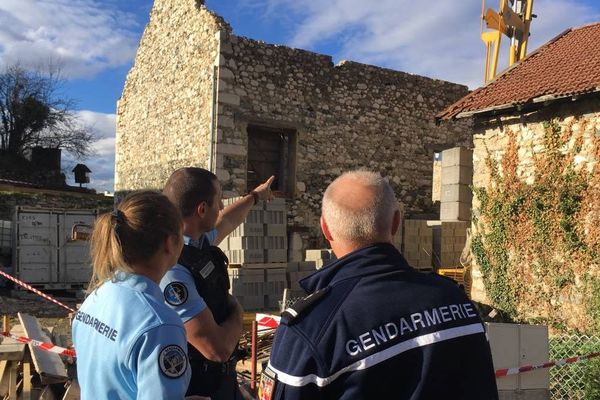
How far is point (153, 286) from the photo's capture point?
182 cm

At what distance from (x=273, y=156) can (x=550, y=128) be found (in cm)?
662

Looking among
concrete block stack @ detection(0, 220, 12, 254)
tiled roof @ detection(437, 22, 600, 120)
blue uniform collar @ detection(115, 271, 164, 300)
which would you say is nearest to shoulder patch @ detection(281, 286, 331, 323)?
blue uniform collar @ detection(115, 271, 164, 300)

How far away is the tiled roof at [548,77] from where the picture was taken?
821 cm

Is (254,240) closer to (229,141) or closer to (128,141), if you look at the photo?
(229,141)

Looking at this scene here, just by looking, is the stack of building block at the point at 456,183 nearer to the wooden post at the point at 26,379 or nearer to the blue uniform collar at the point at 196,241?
the wooden post at the point at 26,379

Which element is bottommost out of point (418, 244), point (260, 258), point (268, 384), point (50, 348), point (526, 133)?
point (50, 348)

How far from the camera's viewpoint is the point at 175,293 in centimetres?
226

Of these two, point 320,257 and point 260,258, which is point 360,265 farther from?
point 320,257

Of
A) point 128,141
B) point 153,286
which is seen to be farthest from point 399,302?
point 128,141

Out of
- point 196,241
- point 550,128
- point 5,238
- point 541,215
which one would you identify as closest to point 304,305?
point 196,241

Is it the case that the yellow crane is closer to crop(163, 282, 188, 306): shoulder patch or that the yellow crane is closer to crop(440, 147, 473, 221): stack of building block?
crop(440, 147, 473, 221): stack of building block

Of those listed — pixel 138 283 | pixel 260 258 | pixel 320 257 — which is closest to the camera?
pixel 138 283

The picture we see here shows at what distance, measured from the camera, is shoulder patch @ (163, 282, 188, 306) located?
7.37 ft

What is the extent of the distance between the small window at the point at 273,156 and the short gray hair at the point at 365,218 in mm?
10974
